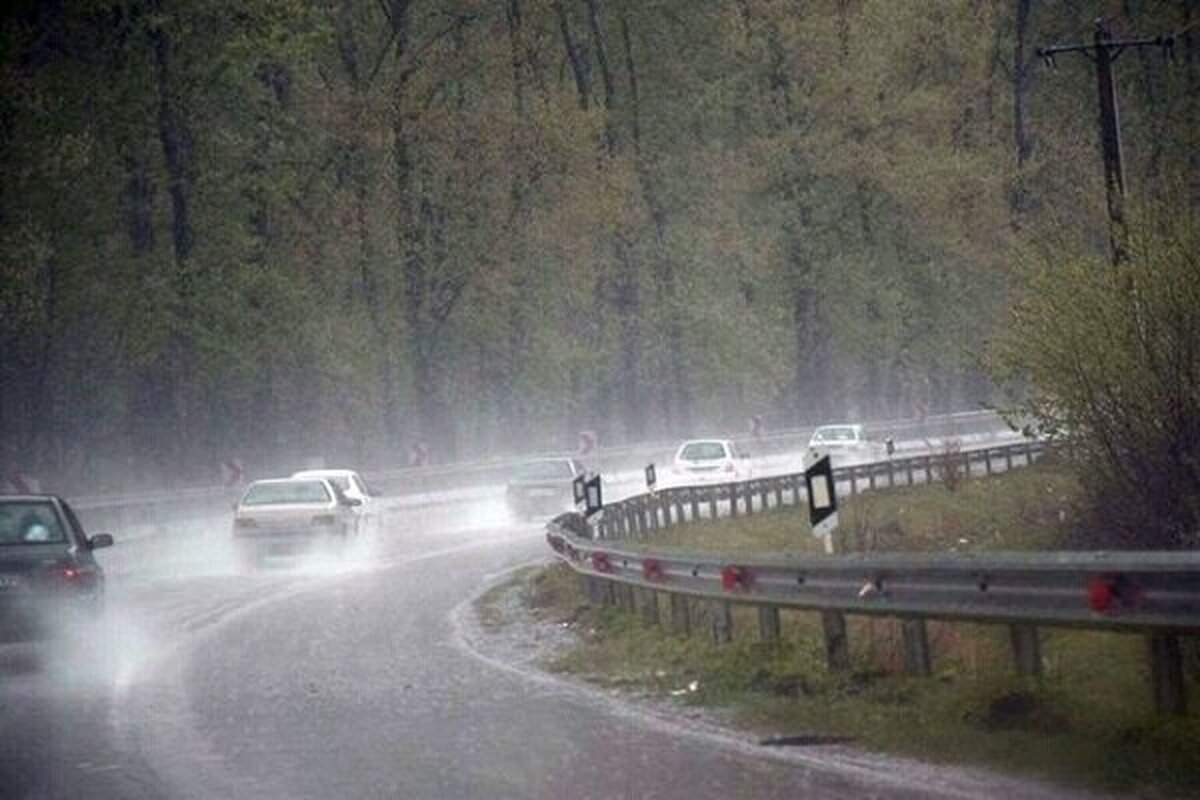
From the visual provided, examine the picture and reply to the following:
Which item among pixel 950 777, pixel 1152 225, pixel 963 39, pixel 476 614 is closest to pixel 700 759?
pixel 950 777

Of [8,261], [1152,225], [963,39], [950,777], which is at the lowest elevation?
[950,777]

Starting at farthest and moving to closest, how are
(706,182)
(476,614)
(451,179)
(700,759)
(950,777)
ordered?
(706,182) < (451,179) < (476,614) < (700,759) < (950,777)

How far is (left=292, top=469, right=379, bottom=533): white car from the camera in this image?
1544 inches

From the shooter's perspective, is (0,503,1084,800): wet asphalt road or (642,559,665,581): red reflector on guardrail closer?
(0,503,1084,800): wet asphalt road

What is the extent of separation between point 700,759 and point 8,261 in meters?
35.4

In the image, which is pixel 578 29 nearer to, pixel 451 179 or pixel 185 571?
pixel 451 179

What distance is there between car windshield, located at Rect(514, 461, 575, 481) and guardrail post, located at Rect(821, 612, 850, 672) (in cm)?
3557

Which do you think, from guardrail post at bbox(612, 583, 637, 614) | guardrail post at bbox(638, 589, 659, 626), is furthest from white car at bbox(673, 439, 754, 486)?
guardrail post at bbox(638, 589, 659, 626)

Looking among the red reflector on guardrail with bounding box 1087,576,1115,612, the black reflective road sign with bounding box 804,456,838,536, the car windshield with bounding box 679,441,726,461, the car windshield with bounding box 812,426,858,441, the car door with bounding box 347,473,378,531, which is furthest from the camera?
the car windshield with bounding box 812,426,858,441

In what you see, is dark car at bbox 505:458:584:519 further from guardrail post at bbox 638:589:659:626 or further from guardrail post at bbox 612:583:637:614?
guardrail post at bbox 638:589:659:626

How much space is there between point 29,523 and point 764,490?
2314 centimetres

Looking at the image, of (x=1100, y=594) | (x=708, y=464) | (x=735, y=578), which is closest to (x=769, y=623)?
(x=735, y=578)

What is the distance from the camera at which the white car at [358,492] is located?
3922 cm

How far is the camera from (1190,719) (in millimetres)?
12633
